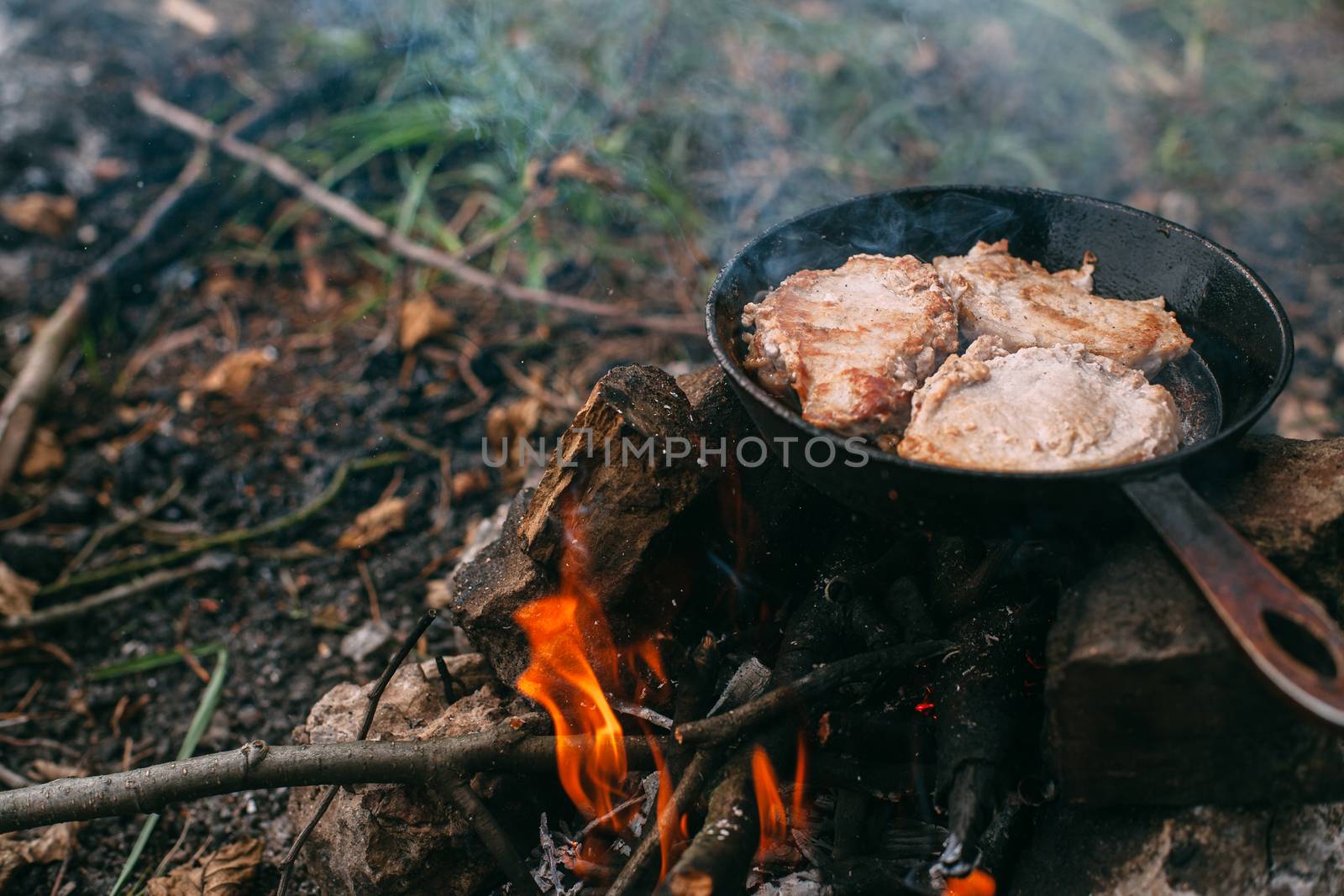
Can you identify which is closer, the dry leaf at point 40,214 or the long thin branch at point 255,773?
the long thin branch at point 255,773

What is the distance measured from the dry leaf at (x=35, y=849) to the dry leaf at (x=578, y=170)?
367cm

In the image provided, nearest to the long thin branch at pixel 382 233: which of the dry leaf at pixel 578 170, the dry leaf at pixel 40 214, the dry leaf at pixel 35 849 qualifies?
the dry leaf at pixel 578 170

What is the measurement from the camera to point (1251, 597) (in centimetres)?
150

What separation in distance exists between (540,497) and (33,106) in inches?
230

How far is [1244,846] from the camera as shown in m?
1.75

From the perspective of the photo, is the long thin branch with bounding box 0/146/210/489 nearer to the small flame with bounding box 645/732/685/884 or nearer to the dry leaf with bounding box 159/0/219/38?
the dry leaf with bounding box 159/0/219/38

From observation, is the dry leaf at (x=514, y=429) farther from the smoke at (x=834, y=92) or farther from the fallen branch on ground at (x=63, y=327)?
the fallen branch on ground at (x=63, y=327)

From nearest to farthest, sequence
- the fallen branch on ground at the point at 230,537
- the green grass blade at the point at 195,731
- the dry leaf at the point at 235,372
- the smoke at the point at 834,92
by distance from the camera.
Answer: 1. the green grass blade at the point at 195,731
2. the fallen branch on ground at the point at 230,537
3. the dry leaf at the point at 235,372
4. the smoke at the point at 834,92

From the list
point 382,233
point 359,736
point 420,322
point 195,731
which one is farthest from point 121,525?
point 359,736

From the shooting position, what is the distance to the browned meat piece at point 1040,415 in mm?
1883

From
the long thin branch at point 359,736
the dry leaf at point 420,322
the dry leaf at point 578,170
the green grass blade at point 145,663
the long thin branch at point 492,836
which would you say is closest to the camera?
the long thin branch at point 492,836

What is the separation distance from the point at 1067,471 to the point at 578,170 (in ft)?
12.2

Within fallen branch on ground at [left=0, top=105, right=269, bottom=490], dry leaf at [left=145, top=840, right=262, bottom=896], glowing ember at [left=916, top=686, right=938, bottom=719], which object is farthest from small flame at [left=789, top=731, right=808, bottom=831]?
fallen branch on ground at [left=0, top=105, right=269, bottom=490]

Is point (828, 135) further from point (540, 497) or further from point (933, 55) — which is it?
point (540, 497)
